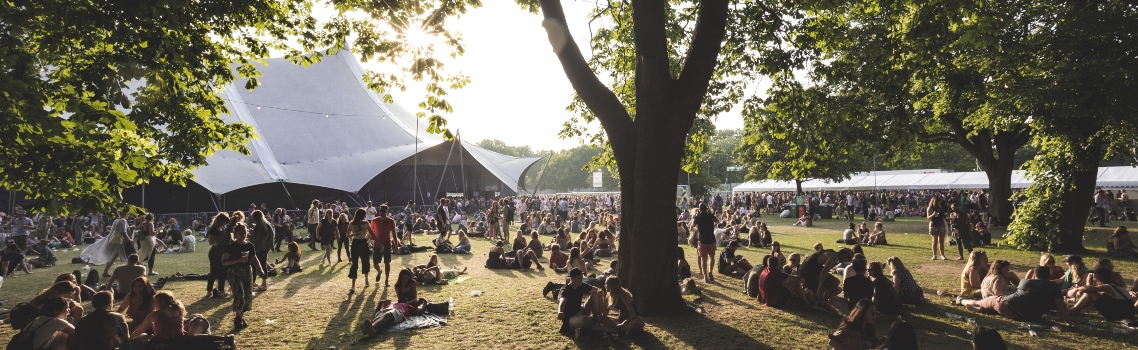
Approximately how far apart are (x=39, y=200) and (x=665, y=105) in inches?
255

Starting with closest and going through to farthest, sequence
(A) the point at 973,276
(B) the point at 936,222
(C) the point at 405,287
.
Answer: (C) the point at 405,287
(A) the point at 973,276
(B) the point at 936,222

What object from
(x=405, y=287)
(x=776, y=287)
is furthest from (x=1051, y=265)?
(x=405, y=287)

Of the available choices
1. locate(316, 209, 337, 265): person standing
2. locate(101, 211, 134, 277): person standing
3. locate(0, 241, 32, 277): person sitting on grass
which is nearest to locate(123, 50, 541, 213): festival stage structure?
locate(0, 241, 32, 277): person sitting on grass

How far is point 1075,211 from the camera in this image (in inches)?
525

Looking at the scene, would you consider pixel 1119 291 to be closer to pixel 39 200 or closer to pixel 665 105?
pixel 665 105

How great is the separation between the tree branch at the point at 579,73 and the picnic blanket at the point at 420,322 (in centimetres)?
310

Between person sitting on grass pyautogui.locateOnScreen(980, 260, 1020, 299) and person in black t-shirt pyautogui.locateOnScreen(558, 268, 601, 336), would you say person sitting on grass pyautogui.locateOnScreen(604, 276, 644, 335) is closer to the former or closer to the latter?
person in black t-shirt pyautogui.locateOnScreen(558, 268, 601, 336)

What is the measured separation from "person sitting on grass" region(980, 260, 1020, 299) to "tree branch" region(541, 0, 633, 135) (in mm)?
4922

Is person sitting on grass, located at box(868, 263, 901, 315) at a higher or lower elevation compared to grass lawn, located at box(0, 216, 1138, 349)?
higher

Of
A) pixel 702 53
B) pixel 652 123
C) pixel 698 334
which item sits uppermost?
pixel 702 53

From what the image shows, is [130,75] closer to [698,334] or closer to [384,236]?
[384,236]

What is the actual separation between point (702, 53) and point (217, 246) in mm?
7229

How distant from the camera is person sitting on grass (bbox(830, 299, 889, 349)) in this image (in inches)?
193

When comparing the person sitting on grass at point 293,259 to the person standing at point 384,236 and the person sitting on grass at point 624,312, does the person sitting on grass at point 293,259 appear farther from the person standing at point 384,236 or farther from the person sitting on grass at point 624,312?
the person sitting on grass at point 624,312
